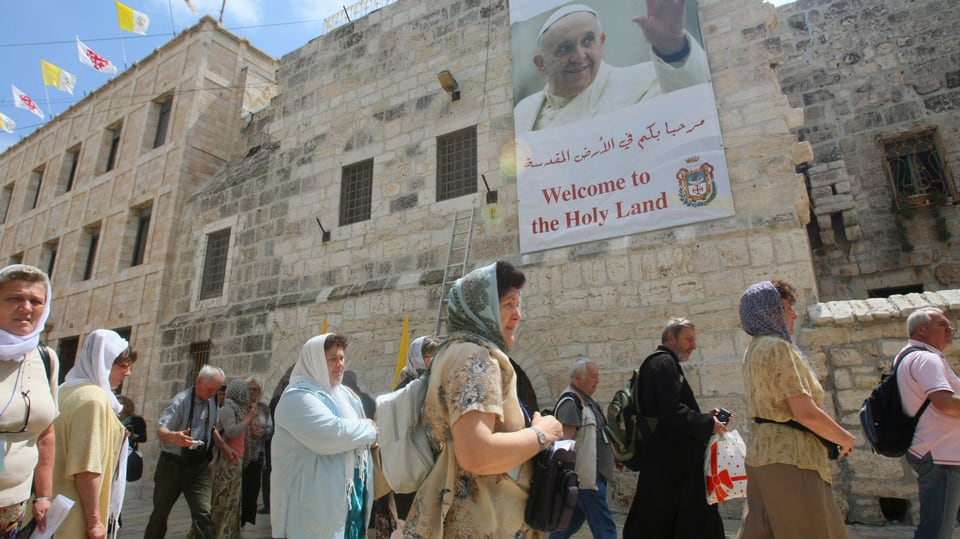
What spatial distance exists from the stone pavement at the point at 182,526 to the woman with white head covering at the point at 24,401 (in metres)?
3.48

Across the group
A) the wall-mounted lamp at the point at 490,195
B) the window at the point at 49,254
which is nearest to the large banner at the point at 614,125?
the wall-mounted lamp at the point at 490,195

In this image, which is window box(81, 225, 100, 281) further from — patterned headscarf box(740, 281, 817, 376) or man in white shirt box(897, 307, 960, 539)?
man in white shirt box(897, 307, 960, 539)

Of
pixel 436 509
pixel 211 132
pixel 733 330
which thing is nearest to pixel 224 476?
pixel 436 509

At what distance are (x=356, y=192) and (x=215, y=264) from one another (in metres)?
3.33

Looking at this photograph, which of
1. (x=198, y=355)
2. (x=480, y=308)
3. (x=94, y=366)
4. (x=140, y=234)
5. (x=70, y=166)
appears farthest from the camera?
(x=70, y=166)

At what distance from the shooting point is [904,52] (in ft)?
25.9

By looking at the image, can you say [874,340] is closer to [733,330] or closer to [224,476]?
[733,330]

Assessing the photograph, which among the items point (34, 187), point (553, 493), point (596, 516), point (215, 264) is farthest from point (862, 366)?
point (34, 187)

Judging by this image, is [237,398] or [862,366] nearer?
[862,366]

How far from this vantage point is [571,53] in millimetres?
6543

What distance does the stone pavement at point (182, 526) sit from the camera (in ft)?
13.1

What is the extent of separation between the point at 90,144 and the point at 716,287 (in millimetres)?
15105

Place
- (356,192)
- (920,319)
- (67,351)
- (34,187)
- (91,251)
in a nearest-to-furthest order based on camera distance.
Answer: (920,319) < (356,192) < (67,351) < (91,251) < (34,187)

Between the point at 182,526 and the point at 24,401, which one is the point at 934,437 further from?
the point at 182,526
